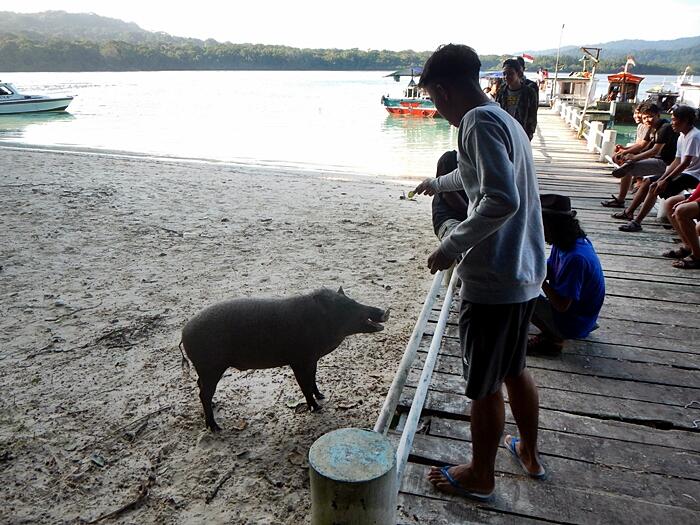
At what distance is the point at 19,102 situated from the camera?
3083cm

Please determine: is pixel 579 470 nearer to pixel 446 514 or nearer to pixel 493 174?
pixel 446 514

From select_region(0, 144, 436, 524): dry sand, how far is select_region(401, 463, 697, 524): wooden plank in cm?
116

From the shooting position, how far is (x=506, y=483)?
251 cm

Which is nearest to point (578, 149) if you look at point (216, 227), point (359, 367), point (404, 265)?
point (404, 265)

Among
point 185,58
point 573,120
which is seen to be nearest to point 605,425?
point 573,120

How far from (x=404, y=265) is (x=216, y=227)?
3533 mm

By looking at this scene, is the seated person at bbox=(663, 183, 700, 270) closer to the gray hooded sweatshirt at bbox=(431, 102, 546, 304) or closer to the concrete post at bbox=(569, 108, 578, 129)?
A: the gray hooded sweatshirt at bbox=(431, 102, 546, 304)

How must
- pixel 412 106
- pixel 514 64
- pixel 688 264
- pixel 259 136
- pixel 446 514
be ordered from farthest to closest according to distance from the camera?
pixel 412 106 < pixel 259 136 < pixel 514 64 < pixel 688 264 < pixel 446 514

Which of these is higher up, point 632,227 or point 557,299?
point 557,299

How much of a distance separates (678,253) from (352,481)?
515 centimetres

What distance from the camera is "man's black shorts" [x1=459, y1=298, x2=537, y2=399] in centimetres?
208

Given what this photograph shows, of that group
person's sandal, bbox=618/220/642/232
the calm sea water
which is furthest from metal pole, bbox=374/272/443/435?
the calm sea water

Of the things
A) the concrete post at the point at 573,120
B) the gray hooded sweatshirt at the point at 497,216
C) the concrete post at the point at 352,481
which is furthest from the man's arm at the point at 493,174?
the concrete post at the point at 573,120

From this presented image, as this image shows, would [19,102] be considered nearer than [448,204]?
No
